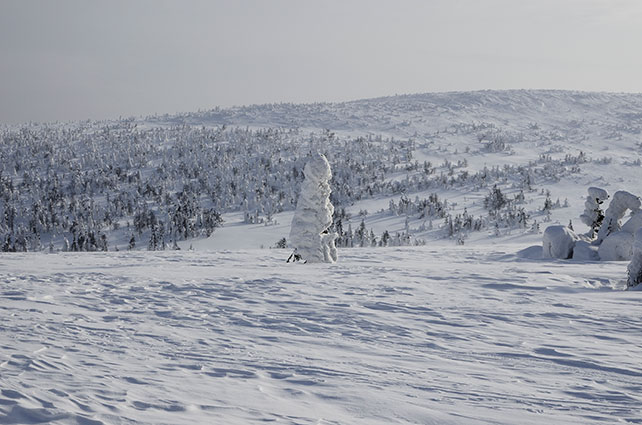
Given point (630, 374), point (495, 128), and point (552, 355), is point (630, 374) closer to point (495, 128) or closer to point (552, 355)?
point (552, 355)

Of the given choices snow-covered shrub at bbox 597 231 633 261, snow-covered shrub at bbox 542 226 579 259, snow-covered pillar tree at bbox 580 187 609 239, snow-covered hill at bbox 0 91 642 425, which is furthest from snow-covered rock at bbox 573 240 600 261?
snow-covered pillar tree at bbox 580 187 609 239

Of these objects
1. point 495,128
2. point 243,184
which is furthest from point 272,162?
point 495,128

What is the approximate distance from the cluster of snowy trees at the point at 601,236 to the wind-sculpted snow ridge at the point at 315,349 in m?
5.71

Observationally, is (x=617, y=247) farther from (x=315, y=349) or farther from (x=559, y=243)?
(x=315, y=349)

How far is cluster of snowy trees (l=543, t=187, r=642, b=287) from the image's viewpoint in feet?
61.2

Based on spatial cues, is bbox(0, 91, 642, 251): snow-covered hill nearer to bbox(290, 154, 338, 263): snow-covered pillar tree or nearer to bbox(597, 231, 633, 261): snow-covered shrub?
bbox(597, 231, 633, 261): snow-covered shrub

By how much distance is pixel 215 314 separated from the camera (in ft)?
31.2

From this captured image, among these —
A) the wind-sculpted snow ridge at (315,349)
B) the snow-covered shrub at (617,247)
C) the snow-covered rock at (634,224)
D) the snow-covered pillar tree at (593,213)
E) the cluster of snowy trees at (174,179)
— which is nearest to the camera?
the wind-sculpted snow ridge at (315,349)

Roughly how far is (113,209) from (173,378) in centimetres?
8589

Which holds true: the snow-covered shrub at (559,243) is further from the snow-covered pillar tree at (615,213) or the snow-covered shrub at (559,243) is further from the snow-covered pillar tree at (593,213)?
the snow-covered pillar tree at (593,213)

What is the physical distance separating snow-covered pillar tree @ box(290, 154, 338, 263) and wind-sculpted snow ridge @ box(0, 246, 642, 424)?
18.4 feet

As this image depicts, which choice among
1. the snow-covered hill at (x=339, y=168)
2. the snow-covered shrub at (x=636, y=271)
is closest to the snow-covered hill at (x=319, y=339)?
the snow-covered shrub at (x=636, y=271)

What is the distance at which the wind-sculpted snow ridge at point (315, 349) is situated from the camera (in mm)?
5121

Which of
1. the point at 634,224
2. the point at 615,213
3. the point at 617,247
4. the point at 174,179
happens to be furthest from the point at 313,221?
the point at 174,179
